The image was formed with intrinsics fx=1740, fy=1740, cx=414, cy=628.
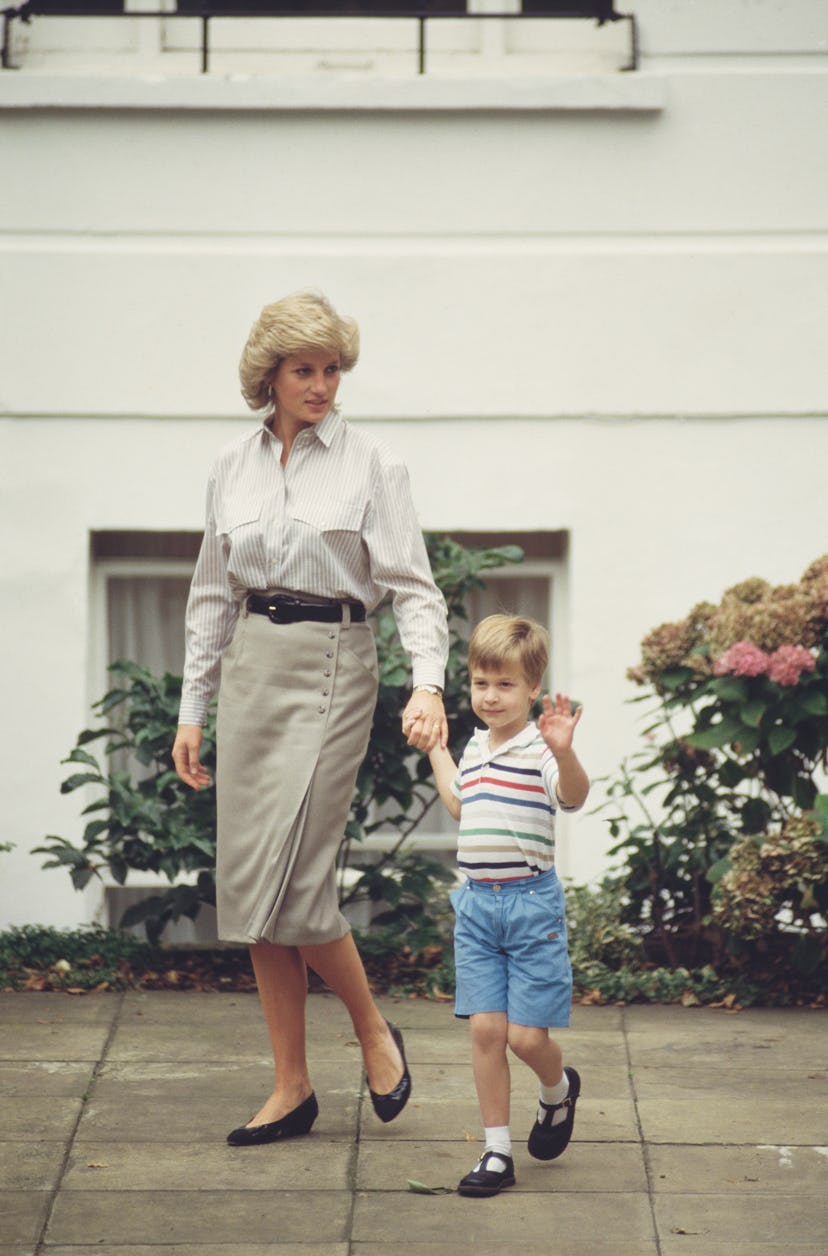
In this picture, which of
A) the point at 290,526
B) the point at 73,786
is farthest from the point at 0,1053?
the point at 290,526

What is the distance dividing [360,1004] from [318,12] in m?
4.08

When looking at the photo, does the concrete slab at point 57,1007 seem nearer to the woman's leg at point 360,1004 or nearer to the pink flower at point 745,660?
the woman's leg at point 360,1004

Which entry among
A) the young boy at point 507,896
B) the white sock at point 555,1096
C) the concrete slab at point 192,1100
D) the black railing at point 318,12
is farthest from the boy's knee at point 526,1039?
the black railing at point 318,12

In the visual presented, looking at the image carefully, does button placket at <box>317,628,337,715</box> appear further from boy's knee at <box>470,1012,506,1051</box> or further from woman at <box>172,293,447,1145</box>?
boy's knee at <box>470,1012,506,1051</box>

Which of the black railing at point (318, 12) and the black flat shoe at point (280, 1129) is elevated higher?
the black railing at point (318, 12)

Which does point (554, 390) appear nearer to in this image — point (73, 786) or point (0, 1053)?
point (73, 786)

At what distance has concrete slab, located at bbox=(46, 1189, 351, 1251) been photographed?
3.60 meters

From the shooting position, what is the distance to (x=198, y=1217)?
3713mm

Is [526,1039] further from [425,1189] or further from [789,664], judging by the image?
[789,664]

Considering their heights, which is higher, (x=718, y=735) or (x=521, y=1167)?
(x=718, y=735)

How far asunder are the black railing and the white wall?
199 mm

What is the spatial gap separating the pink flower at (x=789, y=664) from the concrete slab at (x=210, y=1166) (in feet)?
6.64

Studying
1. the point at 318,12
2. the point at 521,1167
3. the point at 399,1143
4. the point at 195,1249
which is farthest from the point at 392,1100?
the point at 318,12

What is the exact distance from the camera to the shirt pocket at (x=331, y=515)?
13.4 feet
